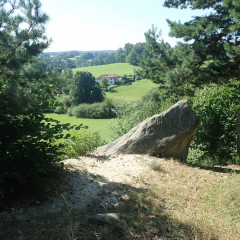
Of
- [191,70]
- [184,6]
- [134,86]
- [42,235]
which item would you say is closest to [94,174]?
[42,235]

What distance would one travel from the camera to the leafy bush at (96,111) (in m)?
50.3

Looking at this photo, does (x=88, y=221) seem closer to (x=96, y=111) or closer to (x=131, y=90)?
(x=96, y=111)

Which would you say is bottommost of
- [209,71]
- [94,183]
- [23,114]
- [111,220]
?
[94,183]

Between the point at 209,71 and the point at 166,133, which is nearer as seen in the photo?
the point at 166,133

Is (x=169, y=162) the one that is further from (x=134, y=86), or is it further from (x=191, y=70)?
(x=134, y=86)

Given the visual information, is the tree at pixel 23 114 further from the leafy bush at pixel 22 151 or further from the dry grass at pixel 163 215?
the dry grass at pixel 163 215

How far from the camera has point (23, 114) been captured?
3.88m

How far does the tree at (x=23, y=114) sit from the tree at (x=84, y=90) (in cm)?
5177

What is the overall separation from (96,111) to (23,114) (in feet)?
154

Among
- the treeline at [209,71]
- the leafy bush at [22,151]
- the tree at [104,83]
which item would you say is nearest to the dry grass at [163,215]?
the leafy bush at [22,151]

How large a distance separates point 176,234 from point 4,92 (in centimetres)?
294

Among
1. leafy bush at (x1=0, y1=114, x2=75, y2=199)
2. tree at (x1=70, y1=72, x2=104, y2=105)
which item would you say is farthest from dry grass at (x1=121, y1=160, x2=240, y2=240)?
tree at (x1=70, y1=72, x2=104, y2=105)

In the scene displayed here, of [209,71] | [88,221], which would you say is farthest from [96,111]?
[88,221]

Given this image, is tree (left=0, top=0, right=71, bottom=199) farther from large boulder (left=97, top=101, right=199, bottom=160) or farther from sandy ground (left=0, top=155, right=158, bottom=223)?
large boulder (left=97, top=101, right=199, bottom=160)
